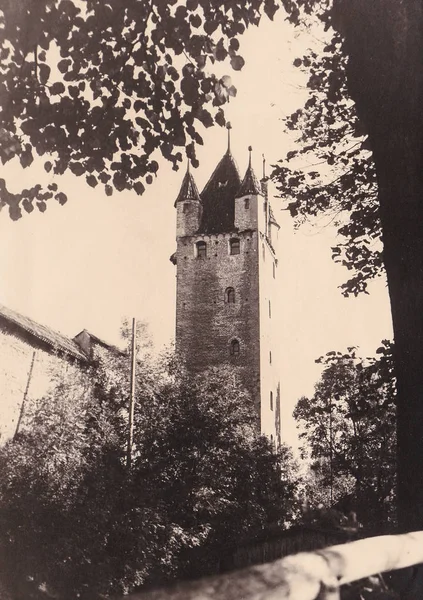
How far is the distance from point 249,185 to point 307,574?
4255 cm

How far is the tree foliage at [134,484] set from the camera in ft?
53.6

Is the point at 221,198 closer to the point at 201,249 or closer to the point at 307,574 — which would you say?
the point at 201,249

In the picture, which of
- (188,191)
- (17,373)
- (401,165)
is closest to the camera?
(401,165)

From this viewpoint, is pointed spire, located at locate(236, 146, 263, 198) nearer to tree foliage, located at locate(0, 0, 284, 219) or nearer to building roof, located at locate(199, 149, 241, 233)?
building roof, located at locate(199, 149, 241, 233)

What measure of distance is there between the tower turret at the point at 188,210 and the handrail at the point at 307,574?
41582 millimetres

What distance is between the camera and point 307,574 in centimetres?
197

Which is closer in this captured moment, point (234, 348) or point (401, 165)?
point (401, 165)

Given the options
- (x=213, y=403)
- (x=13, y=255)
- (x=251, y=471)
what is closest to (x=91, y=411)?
(x=213, y=403)

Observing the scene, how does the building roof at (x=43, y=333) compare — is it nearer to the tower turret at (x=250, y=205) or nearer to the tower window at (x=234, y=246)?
the tower window at (x=234, y=246)

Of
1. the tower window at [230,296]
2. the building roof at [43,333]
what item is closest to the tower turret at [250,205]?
the tower window at [230,296]

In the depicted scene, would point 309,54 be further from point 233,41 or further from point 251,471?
point 251,471

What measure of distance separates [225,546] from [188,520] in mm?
2319

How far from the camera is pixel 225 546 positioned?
80.5ft

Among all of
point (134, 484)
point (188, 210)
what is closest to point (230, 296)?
point (188, 210)
